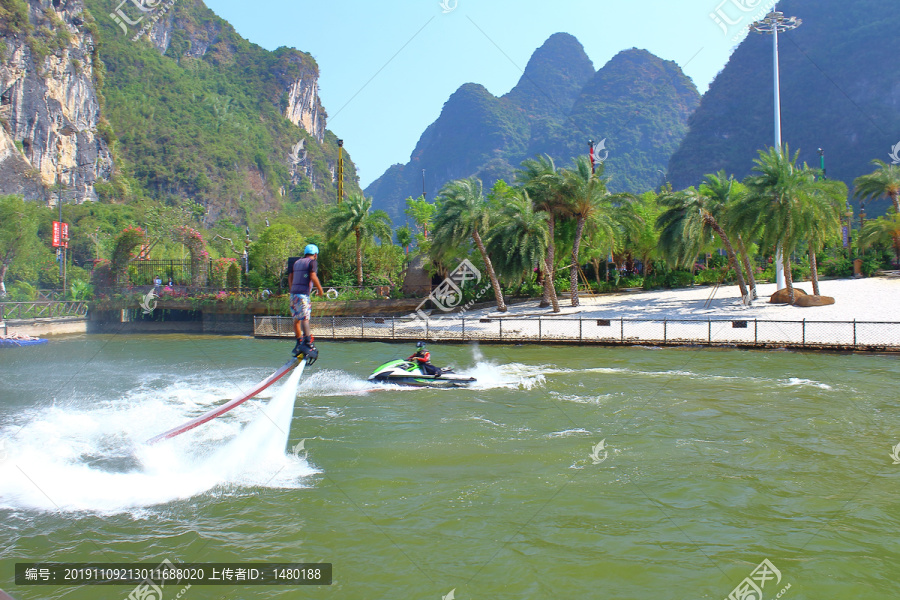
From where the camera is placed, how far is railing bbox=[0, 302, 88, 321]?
156 feet

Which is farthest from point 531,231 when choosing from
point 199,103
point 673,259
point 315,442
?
point 199,103

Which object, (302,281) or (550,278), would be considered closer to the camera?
(302,281)

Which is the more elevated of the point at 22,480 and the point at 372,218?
the point at 372,218

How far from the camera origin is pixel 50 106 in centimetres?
11194

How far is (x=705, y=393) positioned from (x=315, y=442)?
11119 millimetres

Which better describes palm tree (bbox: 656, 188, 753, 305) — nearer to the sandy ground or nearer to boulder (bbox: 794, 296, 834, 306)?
the sandy ground

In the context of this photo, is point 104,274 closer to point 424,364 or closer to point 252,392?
point 424,364

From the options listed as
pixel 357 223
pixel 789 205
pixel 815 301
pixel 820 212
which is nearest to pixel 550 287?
pixel 789 205

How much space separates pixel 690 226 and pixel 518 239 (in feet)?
34.2

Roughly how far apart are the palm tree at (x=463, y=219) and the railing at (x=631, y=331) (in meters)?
5.10

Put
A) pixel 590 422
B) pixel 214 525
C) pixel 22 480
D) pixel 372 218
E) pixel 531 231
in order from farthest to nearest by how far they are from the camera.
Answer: pixel 372 218 → pixel 531 231 → pixel 590 422 → pixel 22 480 → pixel 214 525

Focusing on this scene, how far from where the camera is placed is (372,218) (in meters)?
49.6

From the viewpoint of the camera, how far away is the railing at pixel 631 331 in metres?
25.9

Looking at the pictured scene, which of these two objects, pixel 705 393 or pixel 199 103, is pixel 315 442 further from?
pixel 199 103
